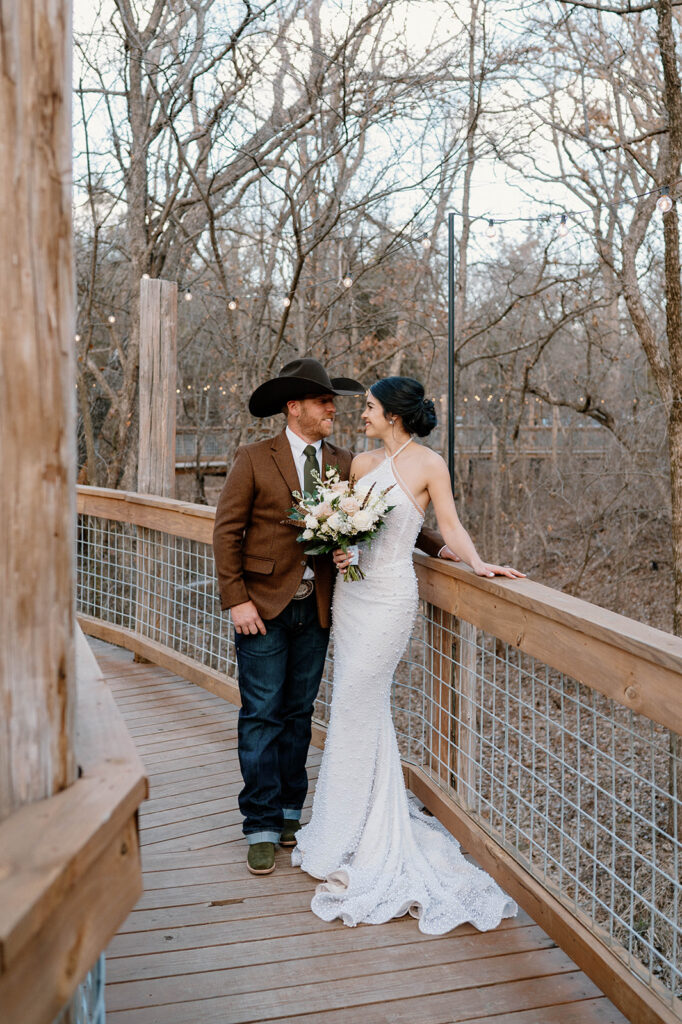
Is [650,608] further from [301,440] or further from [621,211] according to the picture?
[301,440]

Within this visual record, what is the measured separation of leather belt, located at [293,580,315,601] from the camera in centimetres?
340

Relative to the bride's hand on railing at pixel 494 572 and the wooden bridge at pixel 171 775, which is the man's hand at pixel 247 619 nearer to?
the wooden bridge at pixel 171 775

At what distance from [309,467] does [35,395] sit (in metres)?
2.18

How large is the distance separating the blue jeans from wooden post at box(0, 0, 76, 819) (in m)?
2.06

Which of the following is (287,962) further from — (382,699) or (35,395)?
(35,395)

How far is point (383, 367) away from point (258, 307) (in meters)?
4.45

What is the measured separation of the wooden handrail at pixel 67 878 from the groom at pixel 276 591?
1.77 metres

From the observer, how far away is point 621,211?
14.2m

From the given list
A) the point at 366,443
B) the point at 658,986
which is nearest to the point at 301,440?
the point at 658,986

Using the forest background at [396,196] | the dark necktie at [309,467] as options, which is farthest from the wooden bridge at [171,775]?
the forest background at [396,196]

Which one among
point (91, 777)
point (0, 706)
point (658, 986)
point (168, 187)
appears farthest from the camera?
point (168, 187)

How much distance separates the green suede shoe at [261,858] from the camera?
10.4ft

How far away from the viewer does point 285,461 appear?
337 centimetres

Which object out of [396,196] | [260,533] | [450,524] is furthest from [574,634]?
[396,196]
